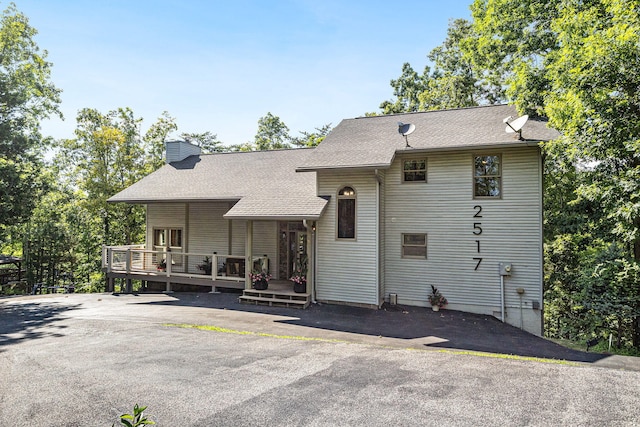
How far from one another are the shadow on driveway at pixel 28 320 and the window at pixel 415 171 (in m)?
11.0

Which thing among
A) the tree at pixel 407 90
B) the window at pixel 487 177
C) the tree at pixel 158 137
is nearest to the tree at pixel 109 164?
the tree at pixel 158 137

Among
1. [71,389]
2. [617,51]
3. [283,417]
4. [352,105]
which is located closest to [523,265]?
[617,51]

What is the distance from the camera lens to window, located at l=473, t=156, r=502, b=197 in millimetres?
11211

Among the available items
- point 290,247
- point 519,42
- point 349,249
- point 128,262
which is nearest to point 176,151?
point 128,262

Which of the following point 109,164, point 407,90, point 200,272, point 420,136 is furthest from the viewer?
point 407,90

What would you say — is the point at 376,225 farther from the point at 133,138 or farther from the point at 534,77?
the point at 133,138

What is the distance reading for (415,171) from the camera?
475 inches

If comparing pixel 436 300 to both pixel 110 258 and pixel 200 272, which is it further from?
pixel 110 258

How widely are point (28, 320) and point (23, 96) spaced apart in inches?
930

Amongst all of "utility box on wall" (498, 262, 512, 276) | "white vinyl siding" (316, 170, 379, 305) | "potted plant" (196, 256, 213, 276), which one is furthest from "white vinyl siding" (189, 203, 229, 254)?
"utility box on wall" (498, 262, 512, 276)

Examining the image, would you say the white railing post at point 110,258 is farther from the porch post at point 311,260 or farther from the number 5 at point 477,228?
the number 5 at point 477,228

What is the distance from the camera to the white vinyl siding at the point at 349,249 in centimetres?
1133

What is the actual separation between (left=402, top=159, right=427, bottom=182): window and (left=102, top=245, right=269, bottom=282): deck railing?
624 centimetres

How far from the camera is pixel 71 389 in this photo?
16.3 ft
